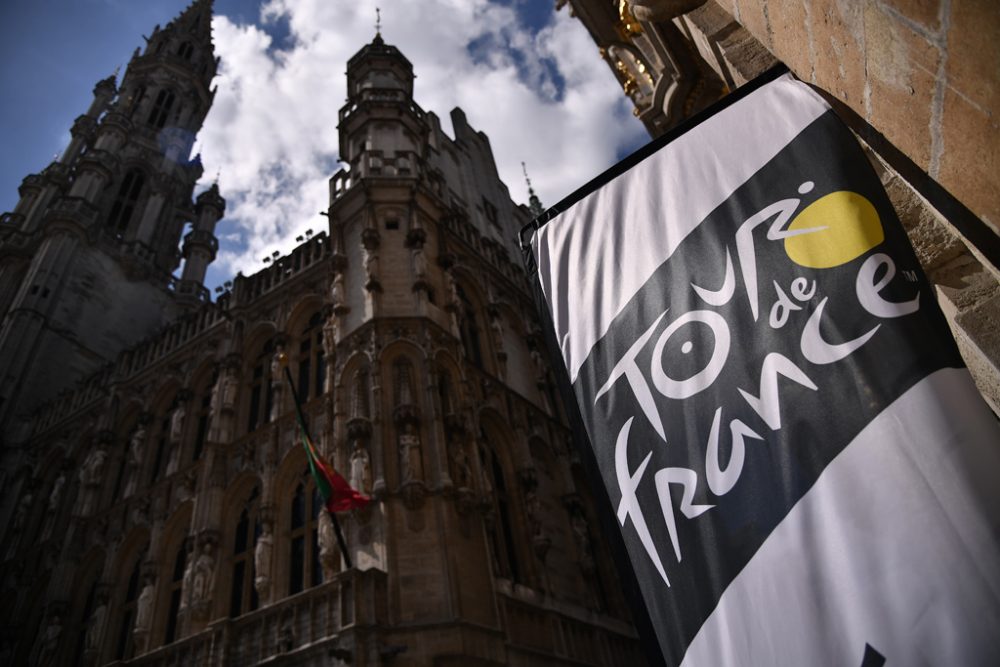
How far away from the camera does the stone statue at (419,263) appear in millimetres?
15117

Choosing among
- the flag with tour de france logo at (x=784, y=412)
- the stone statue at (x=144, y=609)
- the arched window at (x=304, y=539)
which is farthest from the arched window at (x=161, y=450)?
the flag with tour de france logo at (x=784, y=412)

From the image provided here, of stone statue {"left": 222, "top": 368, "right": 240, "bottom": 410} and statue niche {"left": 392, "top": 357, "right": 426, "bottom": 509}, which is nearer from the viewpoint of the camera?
statue niche {"left": 392, "top": 357, "right": 426, "bottom": 509}

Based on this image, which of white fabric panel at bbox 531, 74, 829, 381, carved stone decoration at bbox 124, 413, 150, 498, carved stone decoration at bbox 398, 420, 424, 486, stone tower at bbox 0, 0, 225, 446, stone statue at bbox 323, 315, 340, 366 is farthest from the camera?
stone tower at bbox 0, 0, 225, 446

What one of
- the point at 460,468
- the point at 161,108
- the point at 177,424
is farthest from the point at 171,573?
the point at 161,108

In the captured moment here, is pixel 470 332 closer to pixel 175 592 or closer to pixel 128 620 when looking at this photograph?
pixel 175 592

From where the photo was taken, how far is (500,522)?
13406 mm

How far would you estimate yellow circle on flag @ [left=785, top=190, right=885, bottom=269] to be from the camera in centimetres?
258

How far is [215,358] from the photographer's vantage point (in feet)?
61.0

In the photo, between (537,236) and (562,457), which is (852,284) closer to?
(537,236)

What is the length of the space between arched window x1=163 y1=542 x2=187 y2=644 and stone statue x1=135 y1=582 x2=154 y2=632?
17.9 inches

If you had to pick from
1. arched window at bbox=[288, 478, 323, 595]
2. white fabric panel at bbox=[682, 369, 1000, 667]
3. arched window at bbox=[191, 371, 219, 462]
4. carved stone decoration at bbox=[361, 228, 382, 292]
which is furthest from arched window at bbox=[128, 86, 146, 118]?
white fabric panel at bbox=[682, 369, 1000, 667]

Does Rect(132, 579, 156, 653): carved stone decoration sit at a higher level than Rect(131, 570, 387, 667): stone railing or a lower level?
higher

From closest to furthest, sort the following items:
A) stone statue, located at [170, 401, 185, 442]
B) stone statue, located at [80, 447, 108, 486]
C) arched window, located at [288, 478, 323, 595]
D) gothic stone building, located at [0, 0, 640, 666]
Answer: gothic stone building, located at [0, 0, 640, 666]
arched window, located at [288, 478, 323, 595]
stone statue, located at [170, 401, 185, 442]
stone statue, located at [80, 447, 108, 486]

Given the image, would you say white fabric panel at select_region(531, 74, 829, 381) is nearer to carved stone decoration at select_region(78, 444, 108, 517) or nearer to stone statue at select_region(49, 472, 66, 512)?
carved stone decoration at select_region(78, 444, 108, 517)
